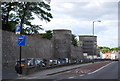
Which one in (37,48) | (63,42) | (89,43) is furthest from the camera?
(89,43)

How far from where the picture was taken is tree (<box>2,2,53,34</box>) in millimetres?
56625

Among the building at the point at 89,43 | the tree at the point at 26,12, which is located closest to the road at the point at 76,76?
the tree at the point at 26,12

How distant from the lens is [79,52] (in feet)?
301

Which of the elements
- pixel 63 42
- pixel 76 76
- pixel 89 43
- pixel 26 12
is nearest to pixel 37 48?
pixel 26 12

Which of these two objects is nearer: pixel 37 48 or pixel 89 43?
pixel 37 48

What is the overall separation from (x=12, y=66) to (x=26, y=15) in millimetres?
24248

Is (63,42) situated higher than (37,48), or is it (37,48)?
(63,42)

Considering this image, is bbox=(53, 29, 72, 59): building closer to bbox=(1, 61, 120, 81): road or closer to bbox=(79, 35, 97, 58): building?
bbox=(79, 35, 97, 58): building

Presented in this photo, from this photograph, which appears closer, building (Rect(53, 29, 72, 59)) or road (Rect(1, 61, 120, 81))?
road (Rect(1, 61, 120, 81))

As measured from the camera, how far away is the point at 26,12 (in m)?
59.3

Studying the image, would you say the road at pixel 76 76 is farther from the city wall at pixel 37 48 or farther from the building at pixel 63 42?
the building at pixel 63 42

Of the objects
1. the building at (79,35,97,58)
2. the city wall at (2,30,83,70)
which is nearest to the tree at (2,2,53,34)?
the city wall at (2,30,83,70)

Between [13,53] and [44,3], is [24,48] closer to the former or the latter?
[13,53]

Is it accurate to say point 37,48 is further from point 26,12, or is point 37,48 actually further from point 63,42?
point 63,42
